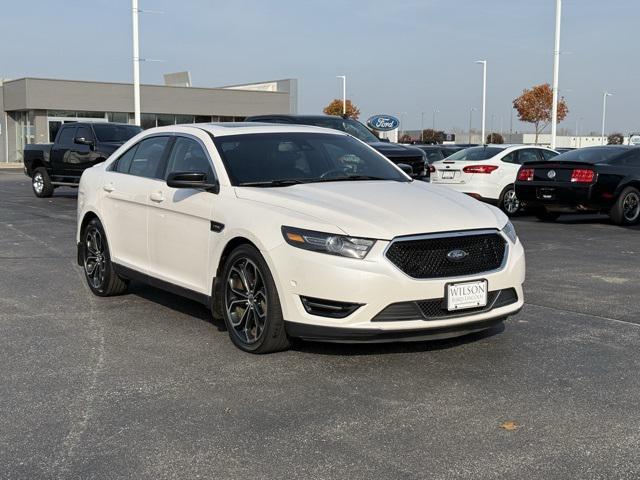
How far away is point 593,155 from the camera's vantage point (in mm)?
14789

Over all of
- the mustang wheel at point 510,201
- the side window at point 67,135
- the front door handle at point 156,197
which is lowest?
the mustang wheel at point 510,201

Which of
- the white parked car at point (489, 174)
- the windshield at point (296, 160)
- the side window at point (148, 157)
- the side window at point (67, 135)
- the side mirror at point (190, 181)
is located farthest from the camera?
the side window at point (67, 135)

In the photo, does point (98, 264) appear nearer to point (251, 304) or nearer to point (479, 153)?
point (251, 304)

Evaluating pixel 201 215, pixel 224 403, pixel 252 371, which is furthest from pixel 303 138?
pixel 224 403

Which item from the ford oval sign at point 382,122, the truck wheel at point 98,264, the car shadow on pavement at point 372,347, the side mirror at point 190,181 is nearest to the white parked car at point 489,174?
the truck wheel at point 98,264

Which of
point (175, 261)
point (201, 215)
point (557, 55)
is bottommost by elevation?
point (175, 261)

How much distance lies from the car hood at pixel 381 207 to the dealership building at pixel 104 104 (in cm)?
4416

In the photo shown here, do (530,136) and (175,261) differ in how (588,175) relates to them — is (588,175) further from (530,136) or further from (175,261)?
(530,136)

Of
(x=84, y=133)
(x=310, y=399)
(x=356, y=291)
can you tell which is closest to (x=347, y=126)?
(x=84, y=133)

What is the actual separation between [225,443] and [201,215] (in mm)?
2446

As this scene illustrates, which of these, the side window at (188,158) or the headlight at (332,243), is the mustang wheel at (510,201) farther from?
the headlight at (332,243)

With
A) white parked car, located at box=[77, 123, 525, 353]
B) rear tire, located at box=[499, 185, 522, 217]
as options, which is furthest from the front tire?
rear tire, located at box=[499, 185, 522, 217]

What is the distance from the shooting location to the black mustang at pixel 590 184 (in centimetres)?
1412

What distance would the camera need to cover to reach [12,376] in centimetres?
520
